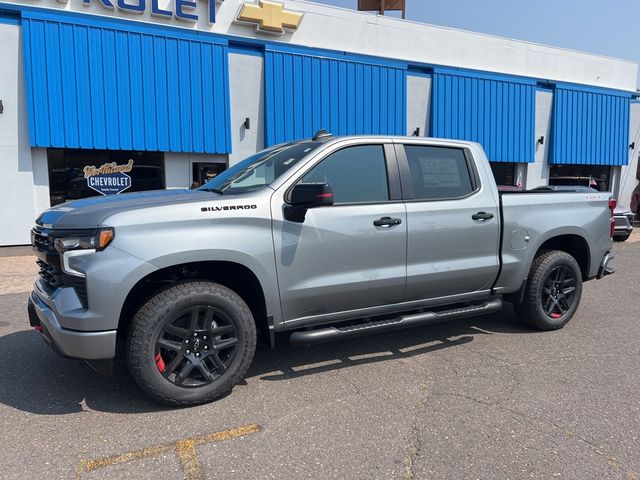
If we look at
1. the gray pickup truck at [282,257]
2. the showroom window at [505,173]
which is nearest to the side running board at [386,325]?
the gray pickup truck at [282,257]

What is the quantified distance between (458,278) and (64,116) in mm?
9867

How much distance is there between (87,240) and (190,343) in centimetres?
96

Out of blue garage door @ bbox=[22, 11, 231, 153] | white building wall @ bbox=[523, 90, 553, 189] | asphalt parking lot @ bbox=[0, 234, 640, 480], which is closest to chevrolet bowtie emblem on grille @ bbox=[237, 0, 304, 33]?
blue garage door @ bbox=[22, 11, 231, 153]

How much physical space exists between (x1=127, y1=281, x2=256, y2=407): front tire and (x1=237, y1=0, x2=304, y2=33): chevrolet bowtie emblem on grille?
11105 millimetres

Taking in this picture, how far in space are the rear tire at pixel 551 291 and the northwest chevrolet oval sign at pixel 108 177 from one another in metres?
9.81

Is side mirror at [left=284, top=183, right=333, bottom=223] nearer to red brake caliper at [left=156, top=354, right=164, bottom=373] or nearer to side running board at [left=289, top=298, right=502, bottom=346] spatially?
side running board at [left=289, top=298, right=502, bottom=346]

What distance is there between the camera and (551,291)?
509 centimetres

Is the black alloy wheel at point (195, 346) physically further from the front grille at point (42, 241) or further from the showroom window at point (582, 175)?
the showroom window at point (582, 175)

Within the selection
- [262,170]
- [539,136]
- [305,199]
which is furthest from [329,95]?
[305,199]

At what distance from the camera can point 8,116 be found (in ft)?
34.6

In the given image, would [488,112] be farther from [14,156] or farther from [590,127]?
[14,156]

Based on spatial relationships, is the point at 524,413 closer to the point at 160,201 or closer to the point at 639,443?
the point at 639,443

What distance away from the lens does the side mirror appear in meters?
3.39

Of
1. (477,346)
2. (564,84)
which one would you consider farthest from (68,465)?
(564,84)
